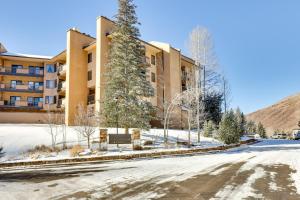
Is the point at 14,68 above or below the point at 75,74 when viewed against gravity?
above

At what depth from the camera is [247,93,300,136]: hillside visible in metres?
150

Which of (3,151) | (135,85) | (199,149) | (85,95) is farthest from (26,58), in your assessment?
(199,149)

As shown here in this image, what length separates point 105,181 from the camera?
8750mm

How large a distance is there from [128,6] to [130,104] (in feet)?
32.3

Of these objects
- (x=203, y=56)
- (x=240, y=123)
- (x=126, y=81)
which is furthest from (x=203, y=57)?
(x=240, y=123)

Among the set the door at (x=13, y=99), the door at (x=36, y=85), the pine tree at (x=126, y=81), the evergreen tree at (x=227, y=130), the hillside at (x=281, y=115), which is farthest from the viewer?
the hillside at (x=281, y=115)

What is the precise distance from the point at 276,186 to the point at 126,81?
17880 millimetres

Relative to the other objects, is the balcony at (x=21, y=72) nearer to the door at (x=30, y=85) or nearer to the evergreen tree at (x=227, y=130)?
the door at (x=30, y=85)

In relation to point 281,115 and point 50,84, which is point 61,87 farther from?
point 281,115

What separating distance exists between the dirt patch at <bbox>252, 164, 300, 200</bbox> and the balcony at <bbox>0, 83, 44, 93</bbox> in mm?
40987

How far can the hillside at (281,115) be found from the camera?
149762 mm

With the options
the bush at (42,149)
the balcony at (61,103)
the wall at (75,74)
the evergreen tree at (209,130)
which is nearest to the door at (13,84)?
the balcony at (61,103)

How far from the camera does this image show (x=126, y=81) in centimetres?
2409

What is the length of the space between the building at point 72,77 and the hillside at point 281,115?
4832 inches
